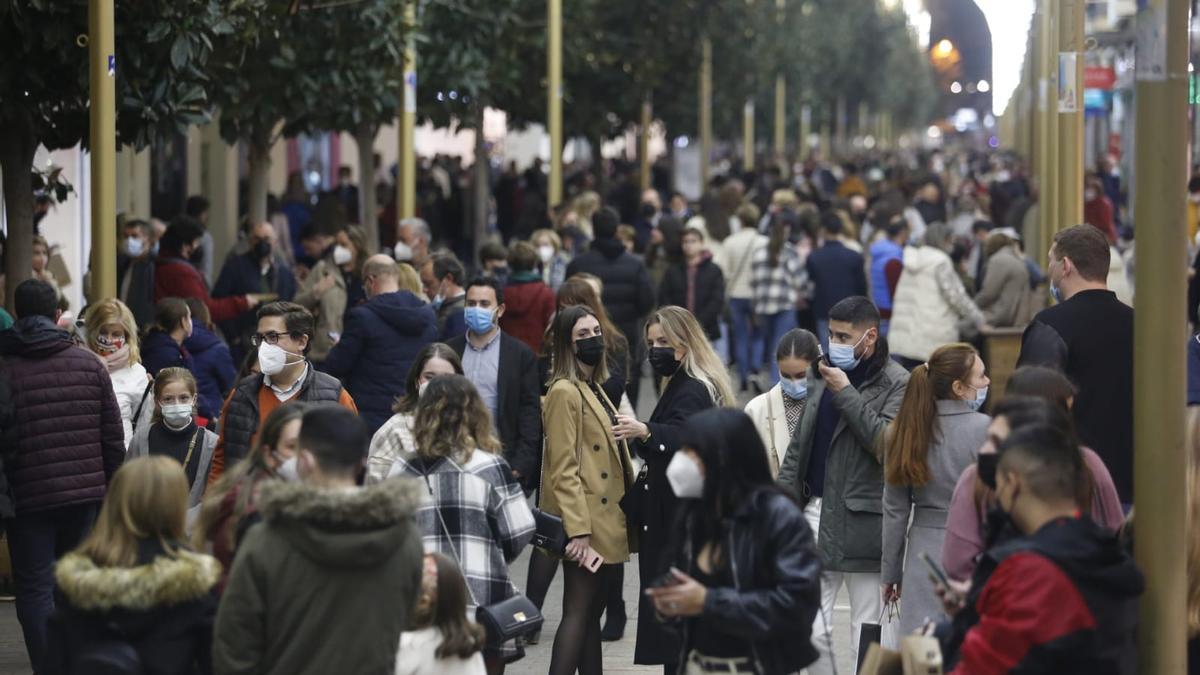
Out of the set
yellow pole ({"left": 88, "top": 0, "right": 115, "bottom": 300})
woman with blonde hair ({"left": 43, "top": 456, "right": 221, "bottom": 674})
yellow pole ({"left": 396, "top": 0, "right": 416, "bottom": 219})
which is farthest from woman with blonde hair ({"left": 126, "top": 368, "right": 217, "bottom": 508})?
yellow pole ({"left": 396, "top": 0, "right": 416, "bottom": 219})

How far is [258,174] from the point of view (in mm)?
20391

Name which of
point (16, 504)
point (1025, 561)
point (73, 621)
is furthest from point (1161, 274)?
point (16, 504)

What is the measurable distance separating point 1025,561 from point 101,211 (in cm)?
713

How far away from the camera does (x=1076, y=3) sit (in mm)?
13938

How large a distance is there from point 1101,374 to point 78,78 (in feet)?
21.4

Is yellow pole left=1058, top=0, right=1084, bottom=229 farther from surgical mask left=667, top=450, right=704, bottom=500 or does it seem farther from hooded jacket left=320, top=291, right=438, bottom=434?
surgical mask left=667, top=450, right=704, bottom=500

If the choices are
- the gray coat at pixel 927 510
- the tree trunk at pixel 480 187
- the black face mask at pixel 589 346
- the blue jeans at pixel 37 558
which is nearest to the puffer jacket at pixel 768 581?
the gray coat at pixel 927 510

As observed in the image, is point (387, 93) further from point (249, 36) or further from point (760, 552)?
point (760, 552)

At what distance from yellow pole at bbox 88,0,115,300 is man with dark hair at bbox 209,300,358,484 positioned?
7.89ft

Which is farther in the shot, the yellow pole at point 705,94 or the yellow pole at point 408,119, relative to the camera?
the yellow pole at point 705,94

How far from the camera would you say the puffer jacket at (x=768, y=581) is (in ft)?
18.6

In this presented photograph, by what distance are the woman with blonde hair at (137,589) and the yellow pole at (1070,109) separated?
8731 millimetres

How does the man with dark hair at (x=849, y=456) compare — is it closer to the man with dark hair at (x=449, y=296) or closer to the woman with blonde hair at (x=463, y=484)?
the woman with blonde hair at (x=463, y=484)

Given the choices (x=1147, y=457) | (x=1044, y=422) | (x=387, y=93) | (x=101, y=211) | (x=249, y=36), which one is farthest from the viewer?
(x=387, y=93)
